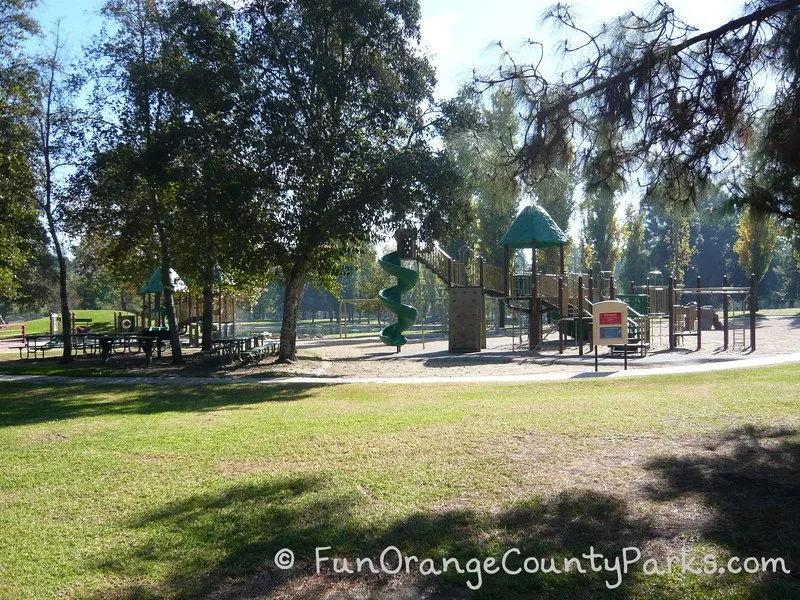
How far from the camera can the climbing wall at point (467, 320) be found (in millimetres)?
27891

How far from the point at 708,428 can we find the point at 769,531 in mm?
3998

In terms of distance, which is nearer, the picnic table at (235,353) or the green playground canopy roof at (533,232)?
the picnic table at (235,353)

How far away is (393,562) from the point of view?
4910 millimetres

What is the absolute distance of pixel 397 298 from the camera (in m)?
31.6

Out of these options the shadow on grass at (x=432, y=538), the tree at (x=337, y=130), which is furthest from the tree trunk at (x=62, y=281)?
the shadow on grass at (x=432, y=538)

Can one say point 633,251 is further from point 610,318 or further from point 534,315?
point 610,318

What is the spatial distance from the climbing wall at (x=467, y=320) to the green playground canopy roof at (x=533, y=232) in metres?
2.71

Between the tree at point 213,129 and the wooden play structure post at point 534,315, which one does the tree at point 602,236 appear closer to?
the wooden play structure post at point 534,315

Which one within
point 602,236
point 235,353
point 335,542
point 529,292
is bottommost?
point 335,542

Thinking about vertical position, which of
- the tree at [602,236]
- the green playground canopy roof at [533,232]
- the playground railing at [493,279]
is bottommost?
the playground railing at [493,279]

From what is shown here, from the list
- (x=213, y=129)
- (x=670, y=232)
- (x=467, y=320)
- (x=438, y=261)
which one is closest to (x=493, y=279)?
Answer: (x=438, y=261)

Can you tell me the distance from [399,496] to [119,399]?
10123 millimetres

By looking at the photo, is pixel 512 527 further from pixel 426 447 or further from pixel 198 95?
pixel 198 95

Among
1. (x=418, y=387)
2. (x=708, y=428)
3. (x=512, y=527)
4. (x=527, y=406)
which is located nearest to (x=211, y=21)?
(x=418, y=387)
